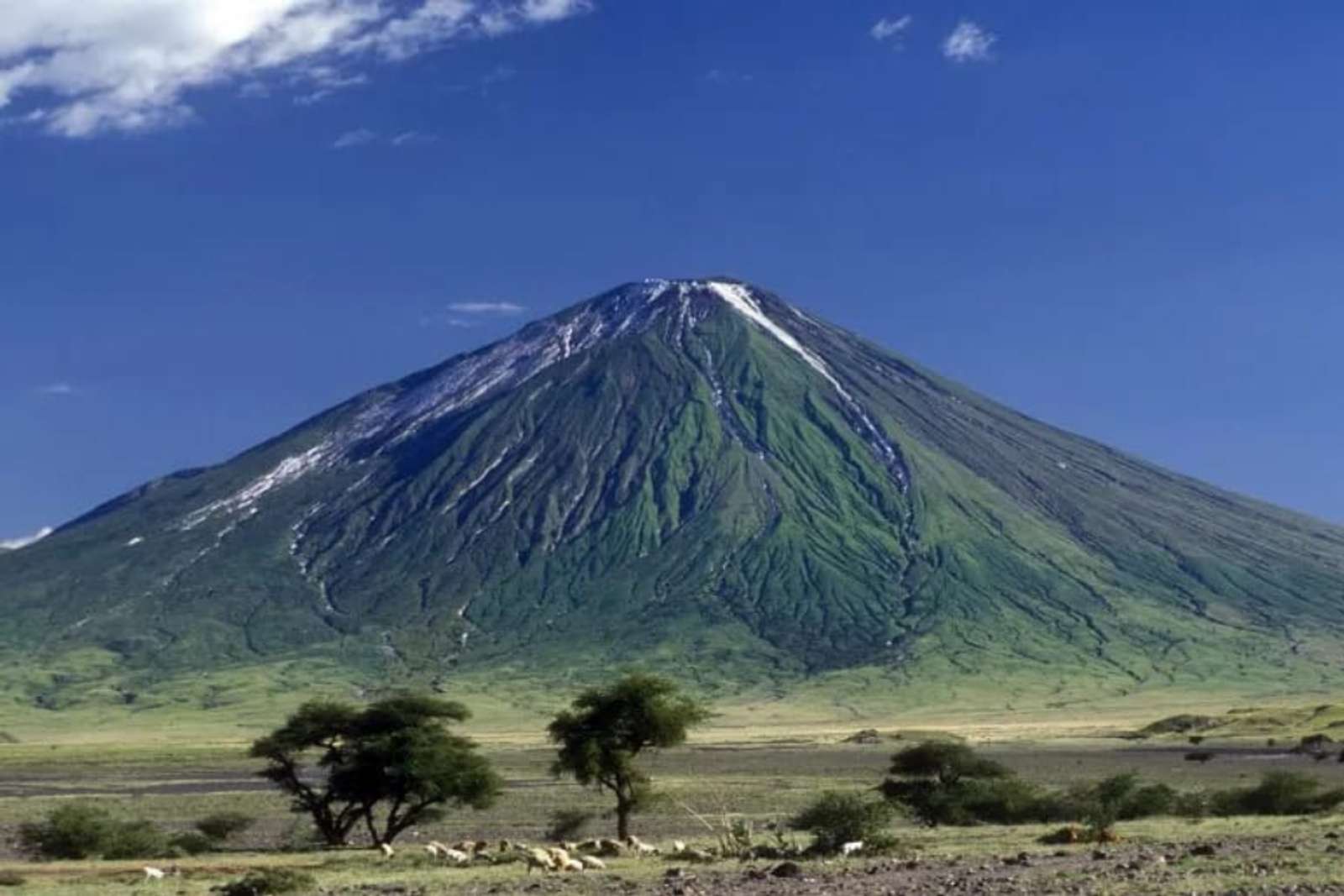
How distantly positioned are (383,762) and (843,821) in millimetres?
14881

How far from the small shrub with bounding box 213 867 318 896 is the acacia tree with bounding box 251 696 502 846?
13562mm

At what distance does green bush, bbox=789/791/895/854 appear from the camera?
34344mm

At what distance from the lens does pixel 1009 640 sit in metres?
198

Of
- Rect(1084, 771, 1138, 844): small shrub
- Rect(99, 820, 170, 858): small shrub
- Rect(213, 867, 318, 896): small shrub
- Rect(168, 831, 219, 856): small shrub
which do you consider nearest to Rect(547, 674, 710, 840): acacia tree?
Rect(168, 831, 219, 856): small shrub

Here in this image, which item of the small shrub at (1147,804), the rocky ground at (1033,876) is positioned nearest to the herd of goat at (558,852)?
the rocky ground at (1033,876)

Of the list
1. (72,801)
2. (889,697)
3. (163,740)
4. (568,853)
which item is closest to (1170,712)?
(889,697)

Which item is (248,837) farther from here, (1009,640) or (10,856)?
(1009,640)

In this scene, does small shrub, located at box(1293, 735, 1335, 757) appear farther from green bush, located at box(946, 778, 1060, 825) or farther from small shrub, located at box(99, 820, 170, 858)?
small shrub, located at box(99, 820, 170, 858)

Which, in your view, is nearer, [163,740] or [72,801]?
[72,801]

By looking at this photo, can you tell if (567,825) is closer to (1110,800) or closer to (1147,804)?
(1110,800)

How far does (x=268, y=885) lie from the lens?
96.0ft

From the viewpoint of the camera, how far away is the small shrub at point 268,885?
2930 cm

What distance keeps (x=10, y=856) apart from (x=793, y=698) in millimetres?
129673

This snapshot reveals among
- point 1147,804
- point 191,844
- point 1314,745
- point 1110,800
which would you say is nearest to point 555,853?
point 191,844
